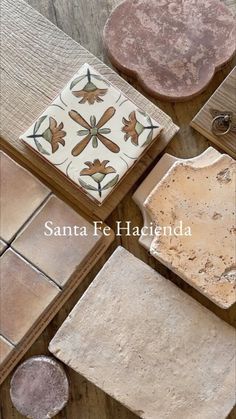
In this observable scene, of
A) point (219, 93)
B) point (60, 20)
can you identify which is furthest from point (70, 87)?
point (219, 93)

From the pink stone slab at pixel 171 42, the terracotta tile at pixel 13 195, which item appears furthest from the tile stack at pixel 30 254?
the pink stone slab at pixel 171 42

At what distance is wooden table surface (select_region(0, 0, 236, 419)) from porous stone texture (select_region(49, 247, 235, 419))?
6cm

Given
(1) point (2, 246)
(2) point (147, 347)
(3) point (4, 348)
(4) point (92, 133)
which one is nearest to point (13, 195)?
(1) point (2, 246)

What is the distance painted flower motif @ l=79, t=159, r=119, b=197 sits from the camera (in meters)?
1.47

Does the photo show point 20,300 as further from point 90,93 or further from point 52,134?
point 90,93

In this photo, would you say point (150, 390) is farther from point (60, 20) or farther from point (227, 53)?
point (60, 20)

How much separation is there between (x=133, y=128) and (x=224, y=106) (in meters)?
0.22

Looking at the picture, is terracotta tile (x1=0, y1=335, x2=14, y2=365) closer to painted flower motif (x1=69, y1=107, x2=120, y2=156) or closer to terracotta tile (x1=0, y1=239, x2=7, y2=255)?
terracotta tile (x1=0, y1=239, x2=7, y2=255)

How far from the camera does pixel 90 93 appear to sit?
1.49 metres

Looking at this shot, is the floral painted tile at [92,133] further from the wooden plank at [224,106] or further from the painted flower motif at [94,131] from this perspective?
the wooden plank at [224,106]

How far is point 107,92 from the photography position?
1.49 m

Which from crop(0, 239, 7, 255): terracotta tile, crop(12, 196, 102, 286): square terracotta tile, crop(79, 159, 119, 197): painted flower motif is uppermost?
crop(79, 159, 119, 197): painted flower motif

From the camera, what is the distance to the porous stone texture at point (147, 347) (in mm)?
1465

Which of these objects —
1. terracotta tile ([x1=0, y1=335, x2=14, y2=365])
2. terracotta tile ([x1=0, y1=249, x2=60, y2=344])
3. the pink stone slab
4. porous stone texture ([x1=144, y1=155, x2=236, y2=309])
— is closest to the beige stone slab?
porous stone texture ([x1=144, y1=155, x2=236, y2=309])
